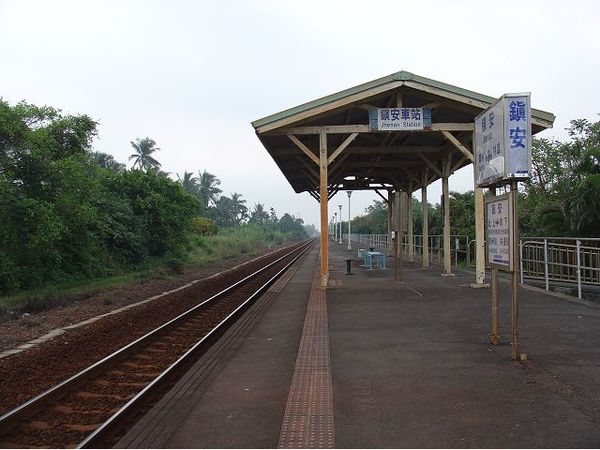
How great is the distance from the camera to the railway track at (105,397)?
4375 millimetres

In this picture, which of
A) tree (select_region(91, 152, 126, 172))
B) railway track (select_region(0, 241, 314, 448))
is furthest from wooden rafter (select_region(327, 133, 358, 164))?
tree (select_region(91, 152, 126, 172))

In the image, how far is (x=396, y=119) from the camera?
43.6 ft

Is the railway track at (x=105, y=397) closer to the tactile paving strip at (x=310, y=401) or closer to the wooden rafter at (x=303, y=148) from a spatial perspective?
the tactile paving strip at (x=310, y=401)

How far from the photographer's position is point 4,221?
47.6ft

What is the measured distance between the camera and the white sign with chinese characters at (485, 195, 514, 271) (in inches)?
240

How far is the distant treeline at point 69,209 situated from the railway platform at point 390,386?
9.17 metres

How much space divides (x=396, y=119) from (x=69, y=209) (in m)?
10.5

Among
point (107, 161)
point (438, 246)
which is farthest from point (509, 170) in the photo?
point (107, 161)

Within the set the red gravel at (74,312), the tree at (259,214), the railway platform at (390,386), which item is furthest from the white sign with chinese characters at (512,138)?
the tree at (259,214)

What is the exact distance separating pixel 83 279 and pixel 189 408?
54.1 feet

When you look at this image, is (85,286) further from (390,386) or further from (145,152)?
(145,152)

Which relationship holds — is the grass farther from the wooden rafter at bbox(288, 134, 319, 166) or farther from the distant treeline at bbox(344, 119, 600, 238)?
the distant treeline at bbox(344, 119, 600, 238)

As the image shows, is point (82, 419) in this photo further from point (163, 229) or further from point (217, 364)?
point (163, 229)

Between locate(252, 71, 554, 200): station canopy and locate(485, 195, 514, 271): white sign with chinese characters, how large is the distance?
677 centimetres
